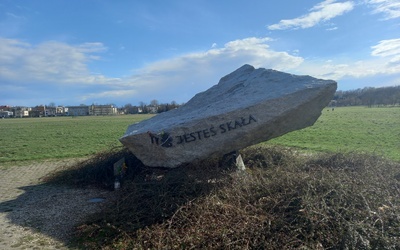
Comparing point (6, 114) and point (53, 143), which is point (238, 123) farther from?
point (6, 114)

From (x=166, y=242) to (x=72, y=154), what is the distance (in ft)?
34.2

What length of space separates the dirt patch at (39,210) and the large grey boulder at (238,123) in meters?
1.65

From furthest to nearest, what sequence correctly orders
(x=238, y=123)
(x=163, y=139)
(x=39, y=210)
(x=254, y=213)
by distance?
(x=163, y=139) → (x=238, y=123) → (x=39, y=210) → (x=254, y=213)

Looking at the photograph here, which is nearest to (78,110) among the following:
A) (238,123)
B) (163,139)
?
(163,139)

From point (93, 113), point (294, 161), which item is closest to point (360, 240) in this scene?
point (294, 161)

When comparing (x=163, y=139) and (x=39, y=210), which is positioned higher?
(x=163, y=139)

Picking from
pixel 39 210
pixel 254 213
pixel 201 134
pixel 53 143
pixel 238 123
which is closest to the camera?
pixel 254 213

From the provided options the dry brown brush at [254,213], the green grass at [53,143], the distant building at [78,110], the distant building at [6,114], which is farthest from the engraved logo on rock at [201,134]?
the distant building at [78,110]

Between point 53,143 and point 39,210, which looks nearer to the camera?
point 39,210

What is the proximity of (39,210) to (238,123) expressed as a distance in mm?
4540

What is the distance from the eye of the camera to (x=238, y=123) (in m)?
7.00

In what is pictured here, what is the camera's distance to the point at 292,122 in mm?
7199

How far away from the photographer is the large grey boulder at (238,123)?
677 centimetres

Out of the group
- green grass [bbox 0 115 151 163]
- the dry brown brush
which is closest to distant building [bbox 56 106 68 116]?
green grass [bbox 0 115 151 163]
